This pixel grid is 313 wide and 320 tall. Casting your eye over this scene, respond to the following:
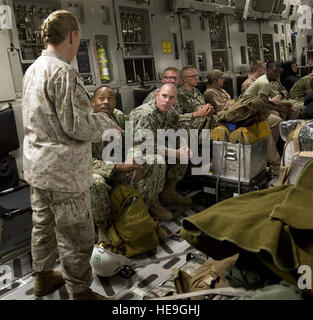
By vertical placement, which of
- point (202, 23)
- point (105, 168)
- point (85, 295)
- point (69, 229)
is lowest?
point (85, 295)

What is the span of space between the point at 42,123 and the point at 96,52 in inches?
96.8

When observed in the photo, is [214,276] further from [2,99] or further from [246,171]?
[2,99]

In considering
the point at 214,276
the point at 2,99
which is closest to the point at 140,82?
the point at 2,99

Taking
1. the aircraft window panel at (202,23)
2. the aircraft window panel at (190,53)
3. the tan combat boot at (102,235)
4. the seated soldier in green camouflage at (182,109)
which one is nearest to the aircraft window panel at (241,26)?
the aircraft window panel at (202,23)

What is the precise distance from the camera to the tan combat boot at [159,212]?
9.18ft

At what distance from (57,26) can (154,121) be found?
136 cm

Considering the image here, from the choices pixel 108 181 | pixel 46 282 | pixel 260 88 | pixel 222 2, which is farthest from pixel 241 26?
pixel 46 282

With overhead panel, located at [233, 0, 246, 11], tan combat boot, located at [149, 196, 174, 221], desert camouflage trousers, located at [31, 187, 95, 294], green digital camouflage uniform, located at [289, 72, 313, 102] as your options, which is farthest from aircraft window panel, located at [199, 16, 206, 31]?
desert camouflage trousers, located at [31, 187, 95, 294]

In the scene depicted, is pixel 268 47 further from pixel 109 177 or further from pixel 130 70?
pixel 109 177

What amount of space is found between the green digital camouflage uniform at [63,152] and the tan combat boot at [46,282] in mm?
266

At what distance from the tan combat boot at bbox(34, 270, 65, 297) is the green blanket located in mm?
1240

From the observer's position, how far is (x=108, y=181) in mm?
2508

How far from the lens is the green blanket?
0.83 metres

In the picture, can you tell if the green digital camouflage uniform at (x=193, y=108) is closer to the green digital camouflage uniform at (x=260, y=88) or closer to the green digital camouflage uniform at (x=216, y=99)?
the green digital camouflage uniform at (x=216, y=99)
